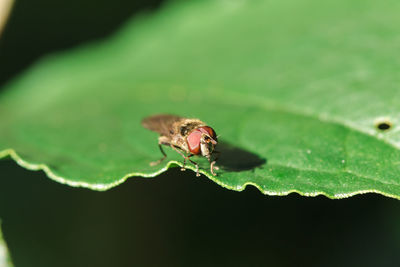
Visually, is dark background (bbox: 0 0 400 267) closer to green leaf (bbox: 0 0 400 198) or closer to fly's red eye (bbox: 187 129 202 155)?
green leaf (bbox: 0 0 400 198)

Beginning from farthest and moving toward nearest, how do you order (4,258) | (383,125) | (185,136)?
(185,136) → (383,125) → (4,258)

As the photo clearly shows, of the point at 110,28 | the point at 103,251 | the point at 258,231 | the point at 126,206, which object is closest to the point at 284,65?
the point at 258,231

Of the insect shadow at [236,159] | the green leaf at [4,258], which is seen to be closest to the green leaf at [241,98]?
the insect shadow at [236,159]

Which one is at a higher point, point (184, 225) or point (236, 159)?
point (236, 159)

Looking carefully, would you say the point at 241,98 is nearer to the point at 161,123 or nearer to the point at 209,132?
the point at 161,123

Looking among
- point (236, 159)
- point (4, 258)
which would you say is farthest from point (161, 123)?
point (4, 258)

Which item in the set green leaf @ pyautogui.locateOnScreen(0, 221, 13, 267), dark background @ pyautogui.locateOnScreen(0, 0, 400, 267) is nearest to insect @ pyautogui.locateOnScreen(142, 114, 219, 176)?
dark background @ pyautogui.locateOnScreen(0, 0, 400, 267)

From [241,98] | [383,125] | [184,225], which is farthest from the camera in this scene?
[184,225]

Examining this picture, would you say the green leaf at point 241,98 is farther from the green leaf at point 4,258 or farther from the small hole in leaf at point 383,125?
the green leaf at point 4,258
